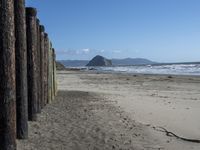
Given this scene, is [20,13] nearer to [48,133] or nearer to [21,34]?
[21,34]

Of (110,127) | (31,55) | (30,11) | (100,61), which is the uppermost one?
(30,11)

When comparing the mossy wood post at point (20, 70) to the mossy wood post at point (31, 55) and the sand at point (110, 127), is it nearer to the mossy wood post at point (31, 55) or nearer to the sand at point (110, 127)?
the sand at point (110, 127)

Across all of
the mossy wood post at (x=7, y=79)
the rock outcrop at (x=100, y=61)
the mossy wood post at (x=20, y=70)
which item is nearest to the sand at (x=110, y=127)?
the mossy wood post at (x=20, y=70)

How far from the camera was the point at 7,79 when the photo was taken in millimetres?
5293

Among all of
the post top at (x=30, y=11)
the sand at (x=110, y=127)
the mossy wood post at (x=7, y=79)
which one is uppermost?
the post top at (x=30, y=11)

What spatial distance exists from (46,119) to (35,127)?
42.4 inches

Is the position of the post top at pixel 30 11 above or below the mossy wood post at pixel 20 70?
above

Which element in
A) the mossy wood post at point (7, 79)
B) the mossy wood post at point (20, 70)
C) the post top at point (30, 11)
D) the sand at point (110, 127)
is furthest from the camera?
the post top at point (30, 11)

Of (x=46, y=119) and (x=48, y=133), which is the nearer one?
(x=48, y=133)

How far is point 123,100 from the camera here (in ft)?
45.9

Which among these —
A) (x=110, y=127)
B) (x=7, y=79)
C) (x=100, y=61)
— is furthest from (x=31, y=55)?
(x=100, y=61)

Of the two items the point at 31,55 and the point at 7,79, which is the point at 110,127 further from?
the point at 7,79

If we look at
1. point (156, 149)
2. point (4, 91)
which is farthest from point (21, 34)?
point (156, 149)

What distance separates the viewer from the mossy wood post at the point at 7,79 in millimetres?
5207
